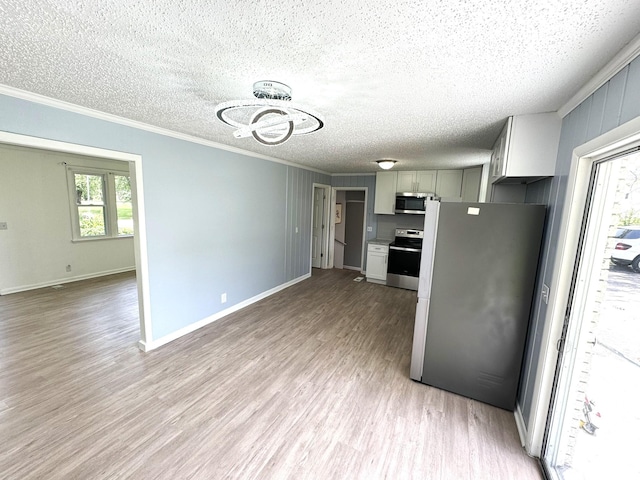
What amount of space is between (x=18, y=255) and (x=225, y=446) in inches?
208

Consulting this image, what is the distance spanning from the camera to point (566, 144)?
5.86 ft

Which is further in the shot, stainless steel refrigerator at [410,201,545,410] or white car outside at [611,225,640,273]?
stainless steel refrigerator at [410,201,545,410]

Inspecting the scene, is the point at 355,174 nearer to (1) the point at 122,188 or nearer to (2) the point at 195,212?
(2) the point at 195,212

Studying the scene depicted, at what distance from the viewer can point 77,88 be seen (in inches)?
72.5

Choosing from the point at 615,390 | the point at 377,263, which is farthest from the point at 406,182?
the point at 615,390

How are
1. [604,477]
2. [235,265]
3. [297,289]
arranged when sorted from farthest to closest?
[297,289] < [235,265] < [604,477]

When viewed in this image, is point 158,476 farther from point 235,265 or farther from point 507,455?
point 235,265

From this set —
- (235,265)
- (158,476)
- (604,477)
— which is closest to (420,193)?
(235,265)

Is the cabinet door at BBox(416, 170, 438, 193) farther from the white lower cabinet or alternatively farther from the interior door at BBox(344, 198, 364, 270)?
the interior door at BBox(344, 198, 364, 270)

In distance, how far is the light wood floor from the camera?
1702 millimetres

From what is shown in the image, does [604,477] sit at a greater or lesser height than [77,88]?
lesser

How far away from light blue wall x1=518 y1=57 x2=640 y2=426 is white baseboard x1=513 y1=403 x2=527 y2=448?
0.18 feet

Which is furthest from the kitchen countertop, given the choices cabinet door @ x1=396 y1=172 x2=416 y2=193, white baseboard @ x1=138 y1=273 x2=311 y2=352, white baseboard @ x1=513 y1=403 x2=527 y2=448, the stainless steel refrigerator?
white baseboard @ x1=513 y1=403 x2=527 y2=448

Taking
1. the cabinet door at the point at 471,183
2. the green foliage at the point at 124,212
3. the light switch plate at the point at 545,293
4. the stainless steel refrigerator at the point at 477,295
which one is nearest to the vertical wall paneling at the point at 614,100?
the stainless steel refrigerator at the point at 477,295
